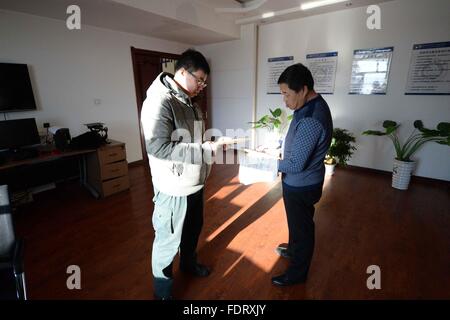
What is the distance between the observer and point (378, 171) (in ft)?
12.3

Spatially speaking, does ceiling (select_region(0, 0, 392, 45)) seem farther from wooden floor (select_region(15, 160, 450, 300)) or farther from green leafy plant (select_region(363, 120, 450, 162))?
wooden floor (select_region(15, 160, 450, 300))

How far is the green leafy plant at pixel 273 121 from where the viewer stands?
435 centimetres

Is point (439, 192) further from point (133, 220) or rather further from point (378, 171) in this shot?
point (133, 220)

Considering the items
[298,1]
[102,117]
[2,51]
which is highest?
[298,1]

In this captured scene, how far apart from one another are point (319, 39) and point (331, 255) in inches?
135

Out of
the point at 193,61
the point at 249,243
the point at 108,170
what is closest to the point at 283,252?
the point at 249,243

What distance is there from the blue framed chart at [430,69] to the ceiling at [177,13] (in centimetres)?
94

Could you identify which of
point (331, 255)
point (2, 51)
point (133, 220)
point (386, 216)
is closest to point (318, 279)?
point (331, 255)

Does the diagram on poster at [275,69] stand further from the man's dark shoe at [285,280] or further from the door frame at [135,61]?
the man's dark shoe at [285,280]

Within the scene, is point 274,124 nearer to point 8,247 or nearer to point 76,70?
point 76,70

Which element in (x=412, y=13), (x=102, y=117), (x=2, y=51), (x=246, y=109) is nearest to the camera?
(x=2, y=51)

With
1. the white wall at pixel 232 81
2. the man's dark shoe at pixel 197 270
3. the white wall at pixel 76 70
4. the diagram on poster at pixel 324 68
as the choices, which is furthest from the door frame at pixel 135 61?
the man's dark shoe at pixel 197 270

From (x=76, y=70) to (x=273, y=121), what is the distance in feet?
10.8

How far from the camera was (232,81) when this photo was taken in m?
4.89
